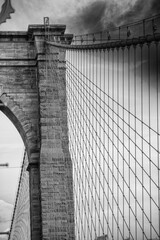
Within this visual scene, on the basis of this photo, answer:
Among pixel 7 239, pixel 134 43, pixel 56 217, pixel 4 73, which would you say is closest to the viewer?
pixel 134 43

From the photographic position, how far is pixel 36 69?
37.0 ft

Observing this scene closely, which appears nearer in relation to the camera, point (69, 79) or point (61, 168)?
point (61, 168)

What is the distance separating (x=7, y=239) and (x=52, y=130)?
1341cm

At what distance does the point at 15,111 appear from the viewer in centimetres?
1107

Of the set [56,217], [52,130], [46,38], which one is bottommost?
[56,217]

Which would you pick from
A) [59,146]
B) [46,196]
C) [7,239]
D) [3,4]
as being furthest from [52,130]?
[7,239]

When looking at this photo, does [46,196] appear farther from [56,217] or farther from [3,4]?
[3,4]

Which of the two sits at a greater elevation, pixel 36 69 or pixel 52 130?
pixel 36 69

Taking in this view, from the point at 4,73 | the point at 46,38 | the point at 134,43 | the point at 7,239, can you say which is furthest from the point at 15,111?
the point at 7,239

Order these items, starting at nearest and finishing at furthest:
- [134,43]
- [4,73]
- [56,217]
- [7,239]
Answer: [134,43]
[56,217]
[4,73]
[7,239]

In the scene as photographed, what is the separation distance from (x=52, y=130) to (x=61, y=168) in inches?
28.0

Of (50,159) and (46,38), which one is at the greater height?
(46,38)

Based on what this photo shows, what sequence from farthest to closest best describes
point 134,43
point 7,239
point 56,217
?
point 7,239
point 56,217
point 134,43

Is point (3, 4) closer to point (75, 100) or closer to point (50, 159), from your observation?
point (75, 100)
